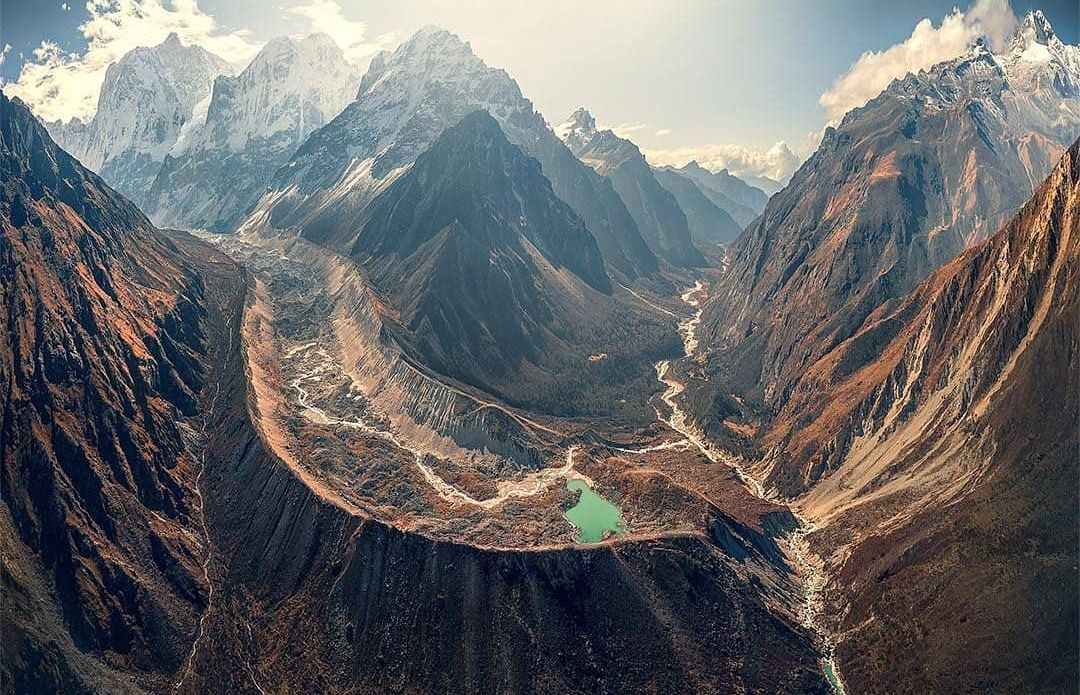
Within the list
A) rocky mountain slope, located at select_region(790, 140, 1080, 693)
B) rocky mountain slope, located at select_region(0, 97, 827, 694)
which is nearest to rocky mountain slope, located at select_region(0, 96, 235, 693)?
rocky mountain slope, located at select_region(0, 97, 827, 694)

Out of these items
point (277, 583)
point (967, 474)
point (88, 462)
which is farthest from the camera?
point (967, 474)

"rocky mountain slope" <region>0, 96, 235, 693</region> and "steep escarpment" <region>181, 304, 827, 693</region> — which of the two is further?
"steep escarpment" <region>181, 304, 827, 693</region>

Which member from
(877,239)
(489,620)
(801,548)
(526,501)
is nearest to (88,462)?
(489,620)

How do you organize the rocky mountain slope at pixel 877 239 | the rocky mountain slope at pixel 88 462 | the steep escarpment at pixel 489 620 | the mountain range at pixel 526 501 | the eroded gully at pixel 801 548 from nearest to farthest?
the rocky mountain slope at pixel 88 462 < the mountain range at pixel 526 501 < the steep escarpment at pixel 489 620 < the eroded gully at pixel 801 548 < the rocky mountain slope at pixel 877 239

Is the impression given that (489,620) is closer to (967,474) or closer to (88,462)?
(88,462)

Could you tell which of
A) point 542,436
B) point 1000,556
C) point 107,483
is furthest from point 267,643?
point 1000,556

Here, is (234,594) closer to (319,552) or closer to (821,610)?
(319,552)

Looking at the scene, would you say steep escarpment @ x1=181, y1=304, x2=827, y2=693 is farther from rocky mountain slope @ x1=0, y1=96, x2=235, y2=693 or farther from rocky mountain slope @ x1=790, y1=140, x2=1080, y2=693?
rocky mountain slope @ x1=790, y1=140, x2=1080, y2=693

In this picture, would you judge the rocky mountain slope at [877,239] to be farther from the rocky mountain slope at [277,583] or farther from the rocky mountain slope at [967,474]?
the rocky mountain slope at [277,583]

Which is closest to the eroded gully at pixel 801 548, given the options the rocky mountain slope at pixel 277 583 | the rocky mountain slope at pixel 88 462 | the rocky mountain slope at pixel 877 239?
the rocky mountain slope at pixel 277 583
